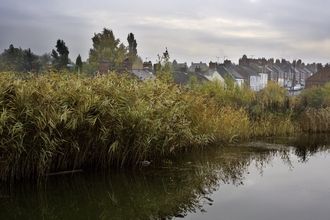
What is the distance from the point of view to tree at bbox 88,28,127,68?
51.8 m

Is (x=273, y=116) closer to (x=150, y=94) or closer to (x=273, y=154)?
(x=273, y=154)

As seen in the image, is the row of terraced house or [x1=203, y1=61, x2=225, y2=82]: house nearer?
the row of terraced house

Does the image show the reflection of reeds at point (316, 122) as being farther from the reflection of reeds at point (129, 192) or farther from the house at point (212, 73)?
the house at point (212, 73)

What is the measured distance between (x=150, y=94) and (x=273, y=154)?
3889 millimetres

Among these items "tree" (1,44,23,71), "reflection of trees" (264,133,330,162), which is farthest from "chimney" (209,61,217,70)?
"reflection of trees" (264,133,330,162)

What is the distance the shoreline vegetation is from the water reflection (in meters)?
0.36

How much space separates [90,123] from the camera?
24.3ft

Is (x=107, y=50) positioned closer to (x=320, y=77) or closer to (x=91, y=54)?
(x=91, y=54)

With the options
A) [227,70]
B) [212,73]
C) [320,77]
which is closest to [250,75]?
[227,70]

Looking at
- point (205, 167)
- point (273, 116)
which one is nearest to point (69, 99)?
point (205, 167)

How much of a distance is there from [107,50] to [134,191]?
46.5m

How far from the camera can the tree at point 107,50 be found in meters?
51.8

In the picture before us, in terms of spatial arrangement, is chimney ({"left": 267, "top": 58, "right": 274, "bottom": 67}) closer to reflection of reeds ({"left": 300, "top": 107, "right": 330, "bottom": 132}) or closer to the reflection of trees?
reflection of reeds ({"left": 300, "top": 107, "right": 330, "bottom": 132})

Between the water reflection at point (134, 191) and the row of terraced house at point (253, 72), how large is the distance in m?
23.5
